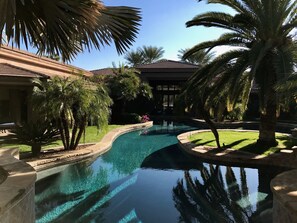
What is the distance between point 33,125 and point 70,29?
22.6ft

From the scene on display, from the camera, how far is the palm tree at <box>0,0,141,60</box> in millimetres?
3771

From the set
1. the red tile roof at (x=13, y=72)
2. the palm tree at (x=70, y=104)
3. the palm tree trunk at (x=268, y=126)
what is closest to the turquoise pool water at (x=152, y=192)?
the palm tree at (x=70, y=104)

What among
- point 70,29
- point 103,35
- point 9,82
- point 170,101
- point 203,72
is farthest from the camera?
point 170,101

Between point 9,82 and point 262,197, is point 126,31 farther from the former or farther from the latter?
point 9,82

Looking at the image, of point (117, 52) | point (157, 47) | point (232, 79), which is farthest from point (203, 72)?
point (157, 47)

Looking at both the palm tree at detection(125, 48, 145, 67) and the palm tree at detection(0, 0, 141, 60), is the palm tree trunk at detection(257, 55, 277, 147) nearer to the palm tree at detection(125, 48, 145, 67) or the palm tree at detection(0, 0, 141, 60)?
the palm tree at detection(0, 0, 141, 60)

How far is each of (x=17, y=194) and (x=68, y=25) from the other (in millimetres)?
2314

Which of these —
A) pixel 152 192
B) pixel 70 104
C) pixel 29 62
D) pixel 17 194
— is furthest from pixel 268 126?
pixel 29 62

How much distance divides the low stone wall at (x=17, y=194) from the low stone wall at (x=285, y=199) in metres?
3.48

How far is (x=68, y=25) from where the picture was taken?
13.2ft

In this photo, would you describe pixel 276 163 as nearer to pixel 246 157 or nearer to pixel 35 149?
pixel 246 157

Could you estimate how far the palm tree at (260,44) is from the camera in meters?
10.3

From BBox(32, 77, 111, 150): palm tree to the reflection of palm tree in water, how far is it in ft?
14.3

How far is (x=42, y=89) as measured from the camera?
1148cm
